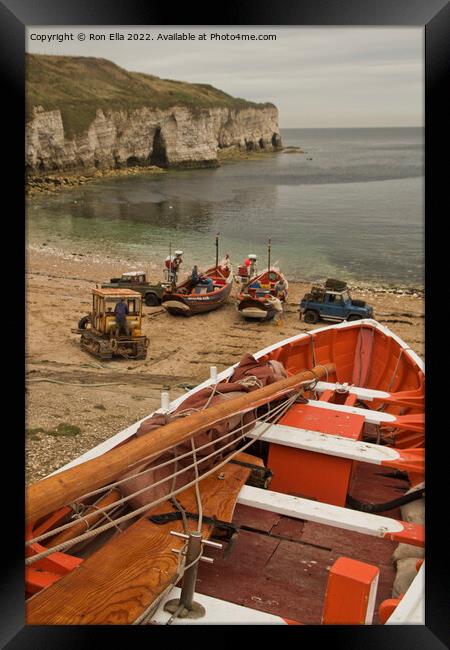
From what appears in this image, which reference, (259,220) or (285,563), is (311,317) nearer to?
(285,563)

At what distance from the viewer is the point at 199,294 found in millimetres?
19031

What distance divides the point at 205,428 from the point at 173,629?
1312mm

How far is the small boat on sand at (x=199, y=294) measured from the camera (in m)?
18.6

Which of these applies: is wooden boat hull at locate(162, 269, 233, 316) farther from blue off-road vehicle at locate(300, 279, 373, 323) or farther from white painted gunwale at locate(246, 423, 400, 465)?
white painted gunwale at locate(246, 423, 400, 465)

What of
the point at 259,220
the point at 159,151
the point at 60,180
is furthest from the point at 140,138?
the point at 259,220

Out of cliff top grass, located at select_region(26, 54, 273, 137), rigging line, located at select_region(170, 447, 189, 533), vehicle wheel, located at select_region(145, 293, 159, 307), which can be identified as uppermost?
cliff top grass, located at select_region(26, 54, 273, 137)

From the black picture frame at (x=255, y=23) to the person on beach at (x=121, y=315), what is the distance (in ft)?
36.7

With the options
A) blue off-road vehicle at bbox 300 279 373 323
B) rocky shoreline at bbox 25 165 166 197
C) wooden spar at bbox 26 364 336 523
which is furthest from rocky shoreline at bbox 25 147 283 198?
wooden spar at bbox 26 364 336 523

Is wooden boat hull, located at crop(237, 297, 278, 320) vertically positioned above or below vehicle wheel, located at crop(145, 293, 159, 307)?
below

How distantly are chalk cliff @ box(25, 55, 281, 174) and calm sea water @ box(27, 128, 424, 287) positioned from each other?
8.95ft

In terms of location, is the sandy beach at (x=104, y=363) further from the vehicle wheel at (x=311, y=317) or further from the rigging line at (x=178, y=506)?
the rigging line at (x=178, y=506)

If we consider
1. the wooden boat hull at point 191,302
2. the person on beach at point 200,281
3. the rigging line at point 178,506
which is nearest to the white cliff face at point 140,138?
the person on beach at point 200,281

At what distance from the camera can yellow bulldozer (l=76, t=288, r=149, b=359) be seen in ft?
47.1
